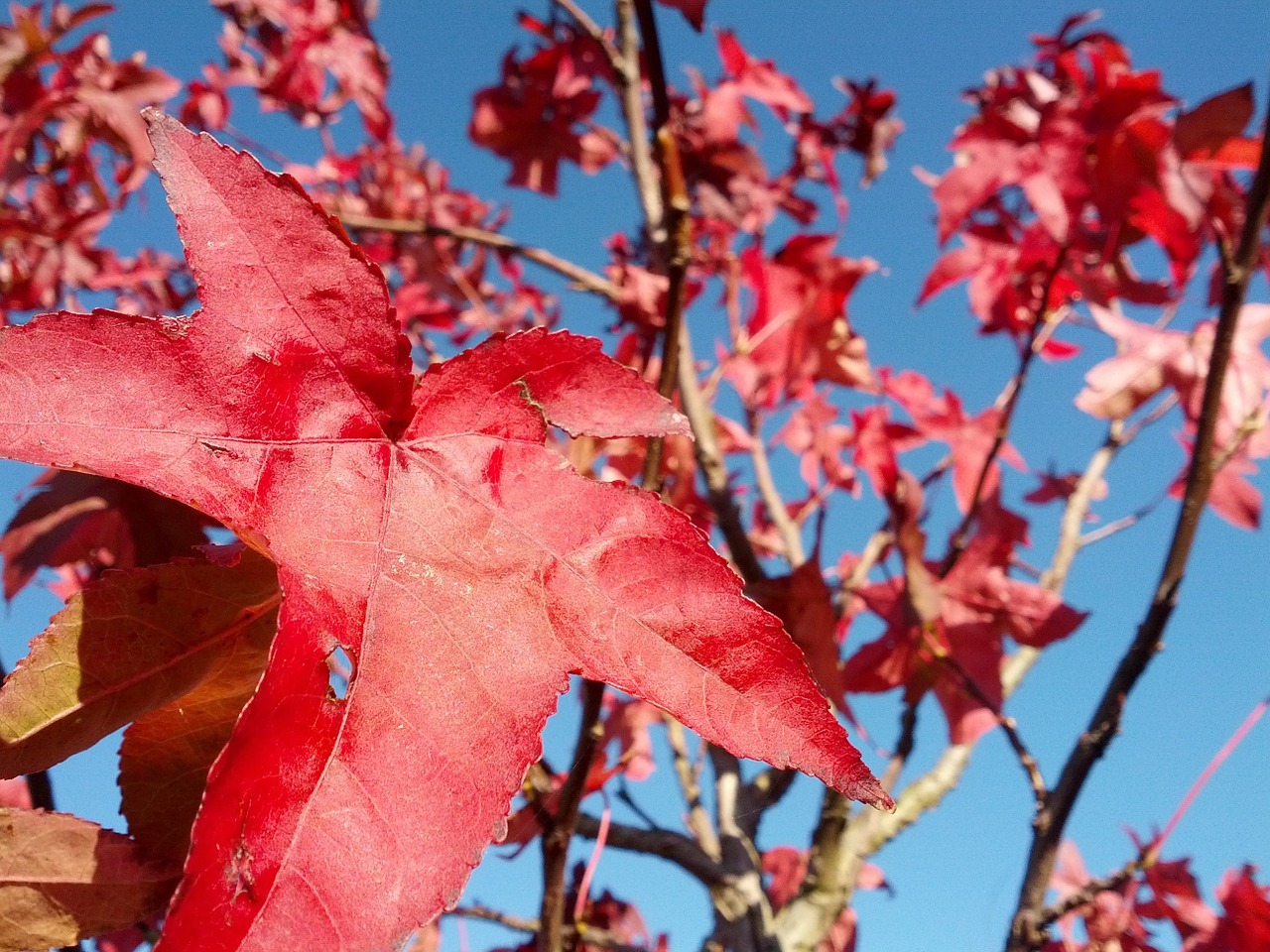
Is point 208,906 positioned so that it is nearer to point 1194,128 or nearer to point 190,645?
point 190,645

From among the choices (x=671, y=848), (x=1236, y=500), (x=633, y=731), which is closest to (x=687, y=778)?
(x=633, y=731)

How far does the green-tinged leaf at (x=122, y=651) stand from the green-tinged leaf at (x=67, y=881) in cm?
5

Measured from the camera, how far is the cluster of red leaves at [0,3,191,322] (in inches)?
49.0

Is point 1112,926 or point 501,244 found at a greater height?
point 501,244

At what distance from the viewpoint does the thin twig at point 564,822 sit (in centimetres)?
55

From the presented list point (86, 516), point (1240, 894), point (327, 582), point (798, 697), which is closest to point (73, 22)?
point (86, 516)

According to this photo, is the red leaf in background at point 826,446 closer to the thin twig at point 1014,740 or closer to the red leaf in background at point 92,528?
the thin twig at point 1014,740

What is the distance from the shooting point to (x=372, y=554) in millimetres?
340

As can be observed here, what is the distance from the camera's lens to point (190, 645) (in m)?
0.36

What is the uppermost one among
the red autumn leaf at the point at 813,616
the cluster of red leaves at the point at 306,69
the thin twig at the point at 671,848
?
the cluster of red leaves at the point at 306,69

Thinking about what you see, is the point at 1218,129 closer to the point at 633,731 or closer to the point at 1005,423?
the point at 1005,423

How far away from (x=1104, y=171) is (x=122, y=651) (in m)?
0.97

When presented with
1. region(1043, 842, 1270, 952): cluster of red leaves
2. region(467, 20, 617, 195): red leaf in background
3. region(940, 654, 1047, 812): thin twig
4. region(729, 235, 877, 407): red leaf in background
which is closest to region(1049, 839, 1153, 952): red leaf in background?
region(1043, 842, 1270, 952): cluster of red leaves

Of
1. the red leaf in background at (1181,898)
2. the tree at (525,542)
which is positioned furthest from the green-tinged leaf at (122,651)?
the red leaf in background at (1181,898)
